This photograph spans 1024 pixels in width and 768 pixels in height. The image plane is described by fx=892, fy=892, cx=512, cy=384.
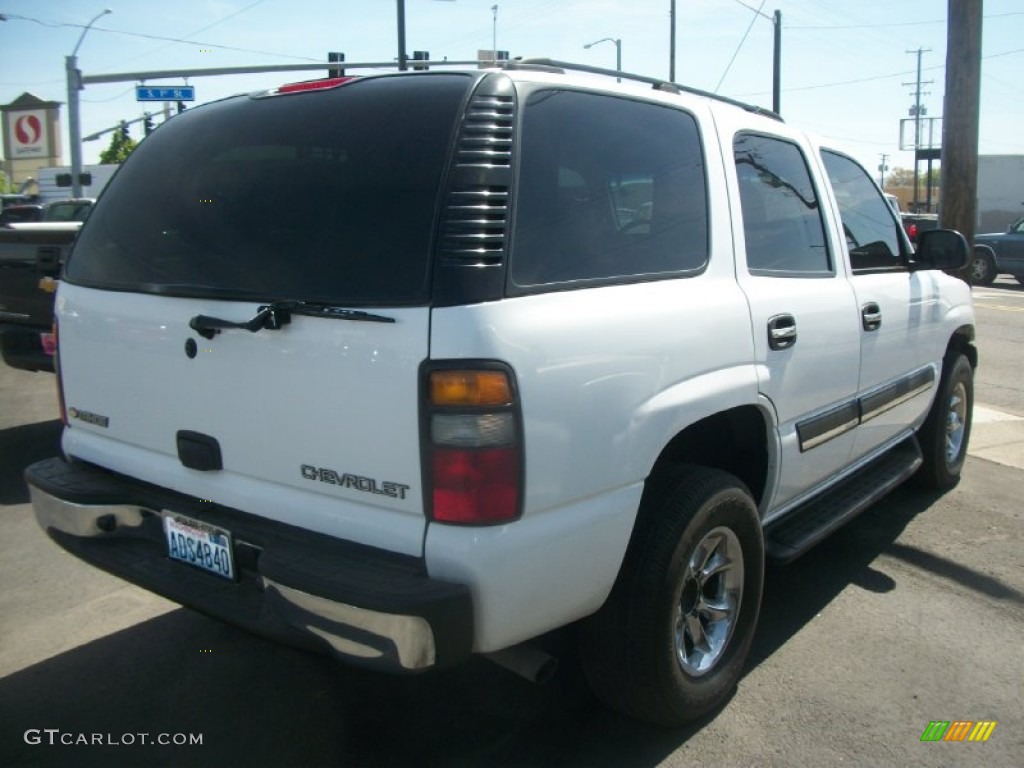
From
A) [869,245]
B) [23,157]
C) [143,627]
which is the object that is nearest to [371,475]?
[143,627]

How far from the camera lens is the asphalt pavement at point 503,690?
2840 mm

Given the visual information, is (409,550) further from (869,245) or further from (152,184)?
(869,245)

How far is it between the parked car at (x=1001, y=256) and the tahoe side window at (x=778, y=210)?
20.0 meters

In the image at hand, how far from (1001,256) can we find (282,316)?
23165 millimetres

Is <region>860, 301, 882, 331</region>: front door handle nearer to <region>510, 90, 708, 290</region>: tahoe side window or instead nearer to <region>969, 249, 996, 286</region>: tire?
<region>510, 90, 708, 290</region>: tahoe side window

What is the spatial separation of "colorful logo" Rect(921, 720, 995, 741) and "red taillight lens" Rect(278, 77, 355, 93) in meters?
2.84

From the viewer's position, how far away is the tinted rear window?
2334 mm

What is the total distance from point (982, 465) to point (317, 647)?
5456 mm

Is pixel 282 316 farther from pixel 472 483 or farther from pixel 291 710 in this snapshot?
pixel 291 710

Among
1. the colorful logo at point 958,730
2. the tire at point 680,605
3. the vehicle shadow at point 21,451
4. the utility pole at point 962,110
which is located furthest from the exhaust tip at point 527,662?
the utility pole at point 962,110

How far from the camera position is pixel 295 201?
2.56 metres

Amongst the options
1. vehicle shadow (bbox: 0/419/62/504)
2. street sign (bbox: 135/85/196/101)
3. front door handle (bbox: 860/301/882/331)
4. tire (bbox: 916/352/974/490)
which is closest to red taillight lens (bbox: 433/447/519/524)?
front door handle (bbox: 860/301/882/331)

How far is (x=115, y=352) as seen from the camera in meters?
2.90

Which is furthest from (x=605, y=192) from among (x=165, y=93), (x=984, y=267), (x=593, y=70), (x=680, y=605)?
(x=165, y=93)
